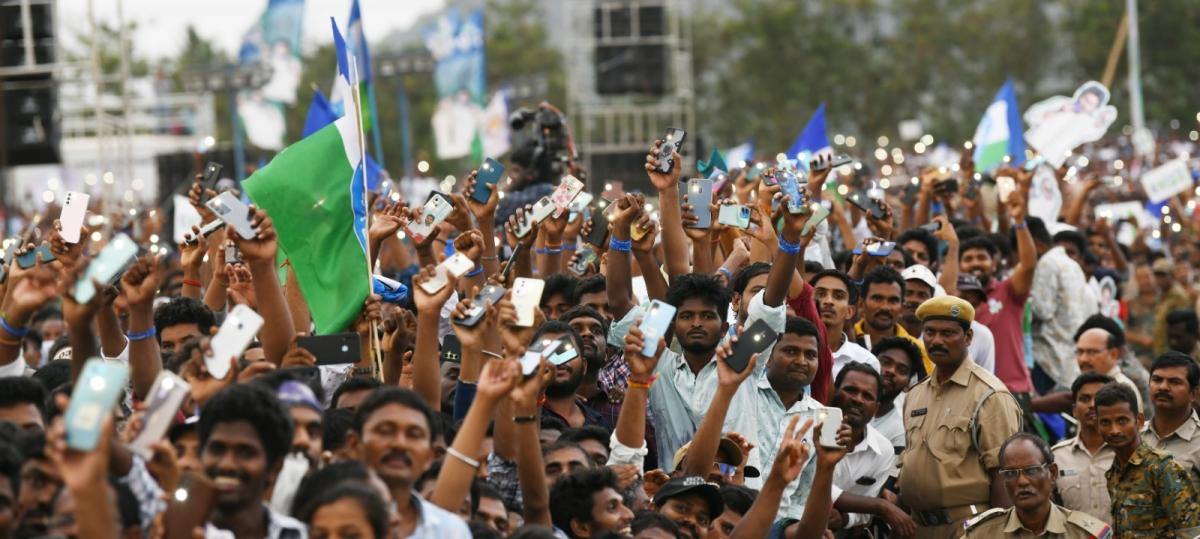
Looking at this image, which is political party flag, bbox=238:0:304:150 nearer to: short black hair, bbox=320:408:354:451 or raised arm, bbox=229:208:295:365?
raised arm, bbox=229:208:295:365

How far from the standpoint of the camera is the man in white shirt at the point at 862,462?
8.16 metres

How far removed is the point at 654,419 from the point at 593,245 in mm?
2053

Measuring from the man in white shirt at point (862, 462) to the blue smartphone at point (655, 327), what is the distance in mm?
1800

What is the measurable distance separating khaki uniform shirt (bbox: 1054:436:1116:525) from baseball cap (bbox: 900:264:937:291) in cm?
141

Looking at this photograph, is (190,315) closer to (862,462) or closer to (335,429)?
(335,429)

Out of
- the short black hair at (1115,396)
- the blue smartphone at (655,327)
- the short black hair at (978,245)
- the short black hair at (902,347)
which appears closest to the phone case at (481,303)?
the blue smartphone at (655,327)

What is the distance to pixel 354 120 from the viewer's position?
7852mm

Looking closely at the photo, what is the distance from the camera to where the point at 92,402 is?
15.0 feet

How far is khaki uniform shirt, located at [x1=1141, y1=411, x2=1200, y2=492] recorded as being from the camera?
28.0 ft

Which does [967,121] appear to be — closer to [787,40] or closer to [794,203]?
[787,40]

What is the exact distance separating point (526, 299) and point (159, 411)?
155cm

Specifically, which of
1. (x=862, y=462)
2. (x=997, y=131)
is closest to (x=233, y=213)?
(x=862, y=462)

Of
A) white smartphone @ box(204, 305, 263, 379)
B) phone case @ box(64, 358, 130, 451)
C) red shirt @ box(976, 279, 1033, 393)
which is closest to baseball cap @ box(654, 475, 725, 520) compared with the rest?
white smartphone @ box(204, 305, 263, 379)

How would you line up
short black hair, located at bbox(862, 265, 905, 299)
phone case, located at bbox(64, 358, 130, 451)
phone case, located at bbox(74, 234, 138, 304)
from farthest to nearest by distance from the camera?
short black hair, located at bbox(862, 265, 905, 299), phone case, located at bbox(74, 234, 138, 304), phone case, located at bbox(64, 358, 130, 451)
